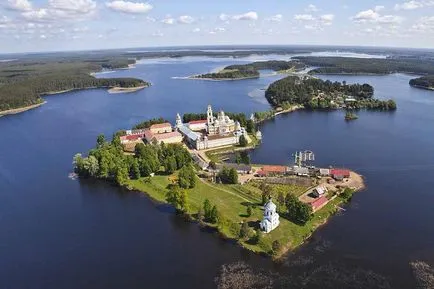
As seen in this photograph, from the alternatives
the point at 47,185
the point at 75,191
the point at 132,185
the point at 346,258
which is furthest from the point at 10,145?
the point at 346,258

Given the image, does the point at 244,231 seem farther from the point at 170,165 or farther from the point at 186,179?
the point at 170,165

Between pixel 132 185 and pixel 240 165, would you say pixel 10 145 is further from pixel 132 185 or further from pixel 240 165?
pixel 240 165

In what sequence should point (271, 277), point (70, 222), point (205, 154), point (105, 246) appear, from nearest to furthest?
point (271, 277) → point (105, 246) → point (70, 222) → point (205, 154)

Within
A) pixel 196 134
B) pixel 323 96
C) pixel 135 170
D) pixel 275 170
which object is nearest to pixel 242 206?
pixel 275 170

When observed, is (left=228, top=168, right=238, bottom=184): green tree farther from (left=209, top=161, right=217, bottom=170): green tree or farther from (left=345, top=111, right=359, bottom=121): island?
(left=345, top=111, right=359, bottom=121): island

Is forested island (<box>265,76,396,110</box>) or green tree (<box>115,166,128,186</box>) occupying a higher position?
forested island (<box>265,76,396,110</box>)

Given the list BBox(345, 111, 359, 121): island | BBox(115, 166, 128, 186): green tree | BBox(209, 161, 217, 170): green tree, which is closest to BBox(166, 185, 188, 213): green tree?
BBox(115, 166, 128, 186): green tree

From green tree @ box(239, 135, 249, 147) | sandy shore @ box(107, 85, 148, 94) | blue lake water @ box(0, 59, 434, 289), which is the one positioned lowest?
blue lake water @ box(0, 59, 434, 289)

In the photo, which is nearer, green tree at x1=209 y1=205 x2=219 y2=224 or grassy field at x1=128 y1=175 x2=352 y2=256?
grassy field at x1=128 y1=175 x2=352 y2=256
